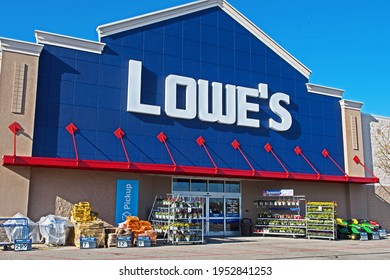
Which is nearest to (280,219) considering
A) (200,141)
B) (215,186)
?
(215,186)

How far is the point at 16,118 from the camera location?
18.5 m

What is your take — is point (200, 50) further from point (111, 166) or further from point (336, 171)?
point (336, 171)

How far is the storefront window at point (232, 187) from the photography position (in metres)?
24.6

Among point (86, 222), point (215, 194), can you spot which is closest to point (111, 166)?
point (86, 222)

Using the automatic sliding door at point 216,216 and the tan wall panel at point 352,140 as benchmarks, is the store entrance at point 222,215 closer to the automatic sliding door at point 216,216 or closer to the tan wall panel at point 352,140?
the automatic sliding door at point 216,216

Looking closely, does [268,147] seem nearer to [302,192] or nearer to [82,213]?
[302,192]

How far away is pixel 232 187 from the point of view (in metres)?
24.8

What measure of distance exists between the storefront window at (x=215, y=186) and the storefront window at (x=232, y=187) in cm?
36

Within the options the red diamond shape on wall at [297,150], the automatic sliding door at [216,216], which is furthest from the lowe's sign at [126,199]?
the red diamond shape on wall at [297,150]

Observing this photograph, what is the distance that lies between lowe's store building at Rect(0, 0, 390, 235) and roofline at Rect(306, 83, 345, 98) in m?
0.08

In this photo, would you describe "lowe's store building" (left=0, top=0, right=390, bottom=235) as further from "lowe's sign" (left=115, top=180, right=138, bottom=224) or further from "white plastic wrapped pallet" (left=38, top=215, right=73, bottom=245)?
"white plastic wrapped pallet" (left=38, top=215, right=73, bottom=245)

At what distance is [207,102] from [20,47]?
9.35 m

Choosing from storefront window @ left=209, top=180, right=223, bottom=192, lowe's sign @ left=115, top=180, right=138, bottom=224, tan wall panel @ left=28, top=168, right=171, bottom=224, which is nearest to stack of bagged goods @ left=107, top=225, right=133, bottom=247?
tan wall panel @ left=28, top=168, right=171, bottom=224

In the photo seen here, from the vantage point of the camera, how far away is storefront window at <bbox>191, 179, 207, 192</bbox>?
23469 millimetres
